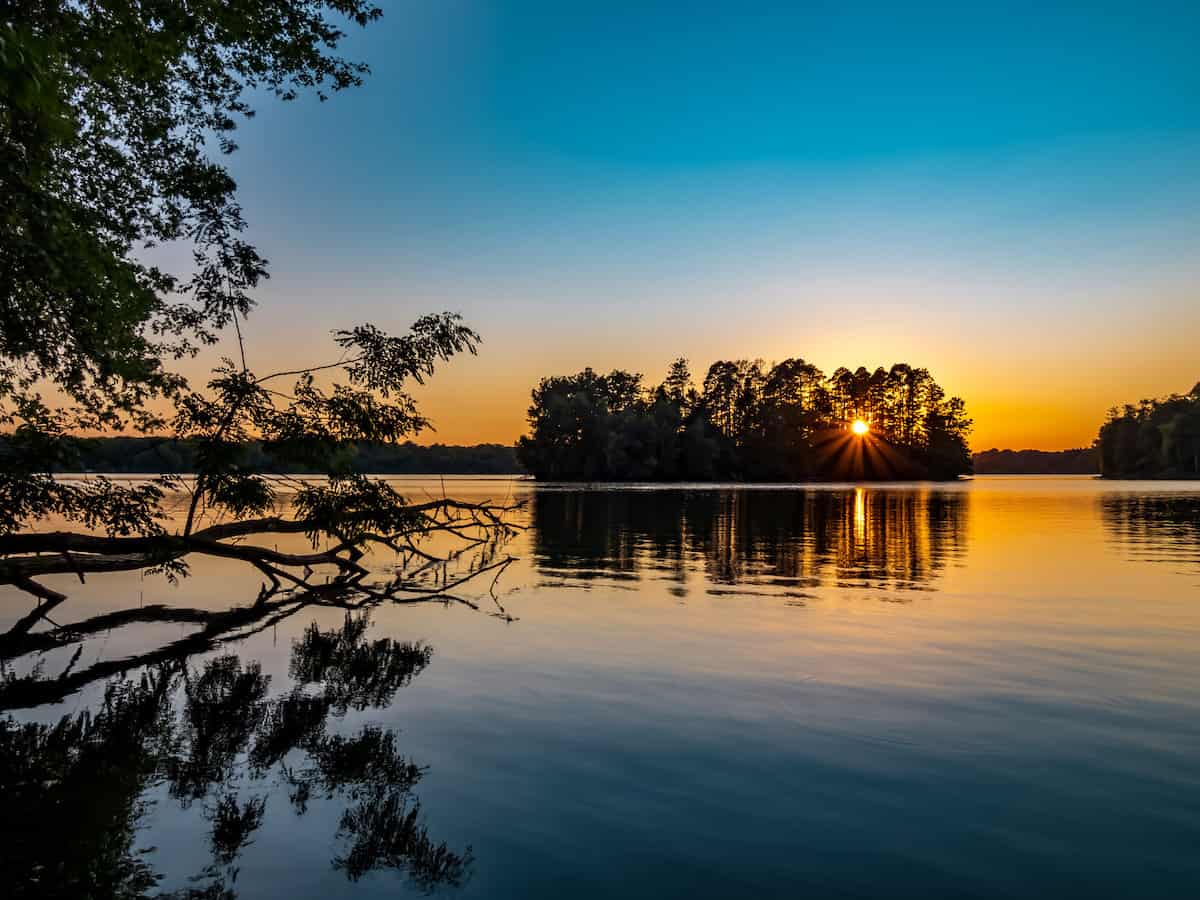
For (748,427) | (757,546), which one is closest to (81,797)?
(757,546)

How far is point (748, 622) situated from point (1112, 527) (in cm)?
3380

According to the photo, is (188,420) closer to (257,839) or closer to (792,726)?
(257,839)

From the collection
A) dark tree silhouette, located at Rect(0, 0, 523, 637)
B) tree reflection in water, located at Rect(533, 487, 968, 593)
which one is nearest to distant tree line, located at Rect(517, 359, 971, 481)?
tree reflection in water, located at Rect(533, 487, 968, 593)

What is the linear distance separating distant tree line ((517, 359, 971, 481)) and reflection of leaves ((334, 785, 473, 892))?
12653 centimetres

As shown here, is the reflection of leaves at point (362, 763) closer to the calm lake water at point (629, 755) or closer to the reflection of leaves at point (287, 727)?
the calm lake water at point (629, 755)

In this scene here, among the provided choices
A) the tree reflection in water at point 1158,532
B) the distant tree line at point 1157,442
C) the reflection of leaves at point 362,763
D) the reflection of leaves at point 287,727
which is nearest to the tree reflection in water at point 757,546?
the tree reflection in water at point 1158,532

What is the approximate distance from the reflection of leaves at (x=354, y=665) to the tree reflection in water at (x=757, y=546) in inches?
339

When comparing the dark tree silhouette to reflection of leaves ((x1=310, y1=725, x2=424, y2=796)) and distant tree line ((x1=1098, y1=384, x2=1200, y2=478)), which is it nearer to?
reflection of leaves ((x1=310, y1=725, x2=424, y2=796))

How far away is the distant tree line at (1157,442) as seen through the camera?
161 meters

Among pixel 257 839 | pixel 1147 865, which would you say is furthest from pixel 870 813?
pixel 257 839

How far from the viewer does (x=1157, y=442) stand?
575 feet

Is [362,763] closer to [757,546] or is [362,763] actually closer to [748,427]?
[757,546]

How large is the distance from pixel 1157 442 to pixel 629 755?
21273 centimetres

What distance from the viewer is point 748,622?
1486 centimetres
